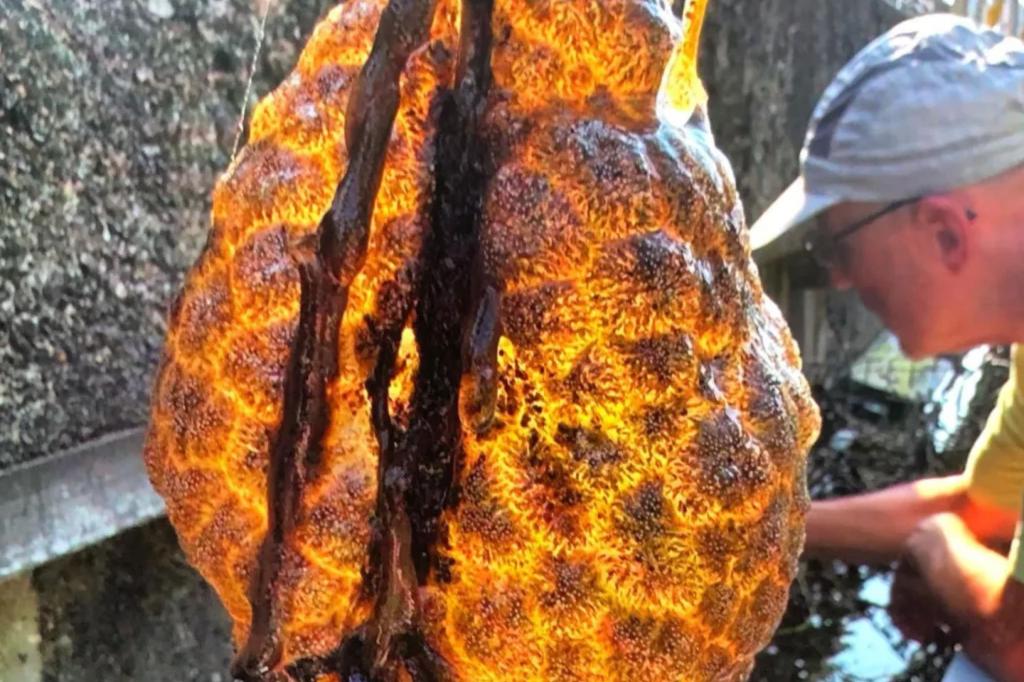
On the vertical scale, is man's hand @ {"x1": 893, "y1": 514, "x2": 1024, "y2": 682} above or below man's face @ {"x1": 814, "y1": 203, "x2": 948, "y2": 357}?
below

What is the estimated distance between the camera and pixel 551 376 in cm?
31

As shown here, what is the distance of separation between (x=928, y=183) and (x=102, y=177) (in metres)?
1.18

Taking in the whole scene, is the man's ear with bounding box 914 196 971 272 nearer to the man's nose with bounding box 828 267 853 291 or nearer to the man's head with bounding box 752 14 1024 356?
the man's head with bounding box 752 14 1024 356

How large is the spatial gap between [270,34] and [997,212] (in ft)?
3.65

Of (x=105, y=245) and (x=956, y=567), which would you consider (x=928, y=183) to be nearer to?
(x=956, y=567)

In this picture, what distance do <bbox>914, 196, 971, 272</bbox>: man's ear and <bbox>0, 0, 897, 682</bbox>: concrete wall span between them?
3.42 feet

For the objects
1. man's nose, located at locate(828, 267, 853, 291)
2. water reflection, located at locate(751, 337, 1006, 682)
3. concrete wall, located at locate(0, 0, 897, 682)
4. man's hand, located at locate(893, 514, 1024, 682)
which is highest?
concrete wall, located at locate(0, 0, 897, 682)

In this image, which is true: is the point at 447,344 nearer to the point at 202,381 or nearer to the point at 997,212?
the point at 202,381

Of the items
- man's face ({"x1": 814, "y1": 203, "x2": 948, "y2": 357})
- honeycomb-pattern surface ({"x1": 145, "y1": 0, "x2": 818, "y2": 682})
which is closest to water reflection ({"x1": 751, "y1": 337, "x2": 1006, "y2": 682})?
man's face ({"x1": 814, "y1": 203, "x2": 948, "y2": 357})

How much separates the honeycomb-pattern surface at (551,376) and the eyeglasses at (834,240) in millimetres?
1251

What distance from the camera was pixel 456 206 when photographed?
317mm

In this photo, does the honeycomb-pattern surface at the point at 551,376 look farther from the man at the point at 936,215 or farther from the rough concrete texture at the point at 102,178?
the man at the point at 936,215

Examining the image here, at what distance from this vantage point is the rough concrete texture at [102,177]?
560mm

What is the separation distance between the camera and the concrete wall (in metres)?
0.56
